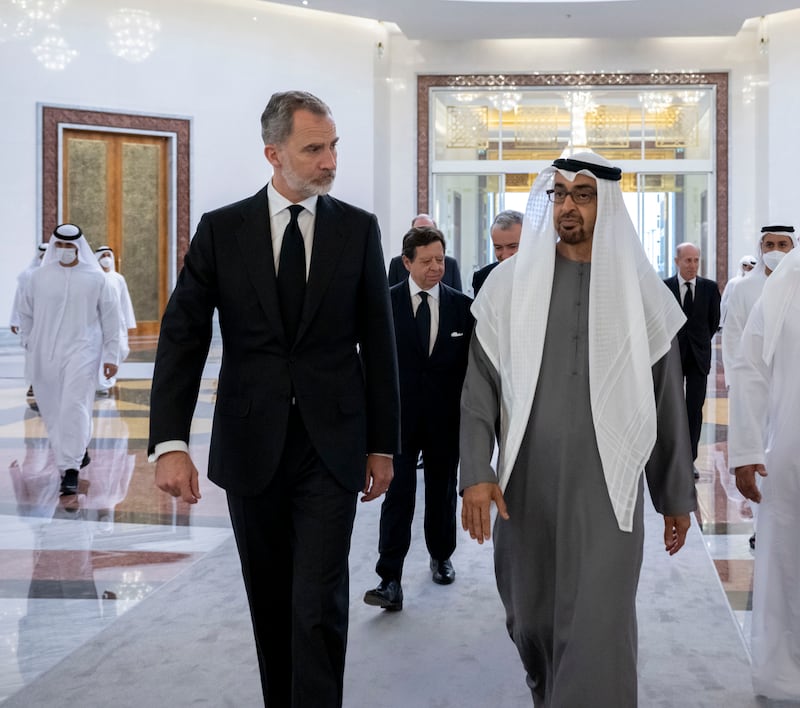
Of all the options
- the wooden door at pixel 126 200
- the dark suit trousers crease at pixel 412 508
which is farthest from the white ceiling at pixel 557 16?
the dark suit trousers crease at pixel 412 508

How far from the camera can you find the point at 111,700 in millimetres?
3104

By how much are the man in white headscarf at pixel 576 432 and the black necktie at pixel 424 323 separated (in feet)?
5.29

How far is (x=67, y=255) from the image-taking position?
7.02 metres

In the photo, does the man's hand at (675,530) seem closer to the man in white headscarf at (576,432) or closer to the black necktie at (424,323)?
the man in white headscarf at (576,432)

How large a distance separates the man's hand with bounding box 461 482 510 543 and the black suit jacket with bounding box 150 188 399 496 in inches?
9.1

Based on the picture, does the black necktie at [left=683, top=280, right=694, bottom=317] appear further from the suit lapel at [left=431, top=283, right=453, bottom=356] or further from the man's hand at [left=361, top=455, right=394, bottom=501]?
the man's hand at [left=361, top=455, right=394, bottom=501]

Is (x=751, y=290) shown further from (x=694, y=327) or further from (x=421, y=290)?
(x=421, y=290)

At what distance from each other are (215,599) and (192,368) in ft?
6.11

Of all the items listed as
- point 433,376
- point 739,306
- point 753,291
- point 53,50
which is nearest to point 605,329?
point 433,376

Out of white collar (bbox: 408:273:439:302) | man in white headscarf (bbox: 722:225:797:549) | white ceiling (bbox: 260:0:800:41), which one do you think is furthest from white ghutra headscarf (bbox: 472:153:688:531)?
white ceiling (bbox: 260:0:800:41)

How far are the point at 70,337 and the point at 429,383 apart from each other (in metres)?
3.37

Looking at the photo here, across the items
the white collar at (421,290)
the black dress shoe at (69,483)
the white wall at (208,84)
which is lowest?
the black dress shoe at (69,483)

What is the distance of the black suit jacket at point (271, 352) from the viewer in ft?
8.30

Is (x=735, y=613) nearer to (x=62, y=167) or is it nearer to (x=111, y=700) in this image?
(x=111, y=700)
